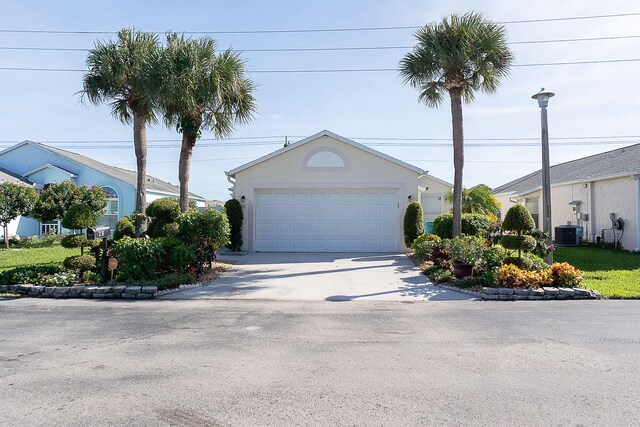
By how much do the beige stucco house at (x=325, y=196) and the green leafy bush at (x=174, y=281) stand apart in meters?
5.98

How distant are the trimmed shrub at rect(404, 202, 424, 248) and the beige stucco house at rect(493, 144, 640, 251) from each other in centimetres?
752

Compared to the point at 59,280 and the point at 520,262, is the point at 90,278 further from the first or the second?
the point at 520,262

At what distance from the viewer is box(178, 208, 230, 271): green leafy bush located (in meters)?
10.9

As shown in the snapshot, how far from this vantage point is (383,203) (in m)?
15.9

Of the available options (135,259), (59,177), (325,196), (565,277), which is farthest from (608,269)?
(59,177)

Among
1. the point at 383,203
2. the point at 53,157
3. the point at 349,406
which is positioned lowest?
the point at 349,406

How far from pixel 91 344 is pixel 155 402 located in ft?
7.56

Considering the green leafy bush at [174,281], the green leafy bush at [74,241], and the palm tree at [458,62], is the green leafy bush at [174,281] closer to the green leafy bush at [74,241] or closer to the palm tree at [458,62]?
the green leafy bush at [74,241]

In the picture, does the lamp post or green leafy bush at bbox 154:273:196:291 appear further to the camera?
the lamp post

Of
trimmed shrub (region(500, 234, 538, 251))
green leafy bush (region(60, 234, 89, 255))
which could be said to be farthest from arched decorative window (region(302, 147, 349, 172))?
green leafy bush (region(60, 234, 89, 255))

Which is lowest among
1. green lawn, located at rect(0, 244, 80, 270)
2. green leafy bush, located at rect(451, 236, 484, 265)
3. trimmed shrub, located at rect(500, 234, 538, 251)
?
green lawn, located at rect(0, 244, 80, 270)

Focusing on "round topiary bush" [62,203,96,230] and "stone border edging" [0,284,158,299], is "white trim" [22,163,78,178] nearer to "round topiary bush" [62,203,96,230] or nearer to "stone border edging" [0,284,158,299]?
"round topiary bush" [62,203,96,230]

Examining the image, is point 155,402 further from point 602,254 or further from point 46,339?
point 602,254

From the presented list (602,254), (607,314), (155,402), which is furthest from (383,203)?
(155,402)
